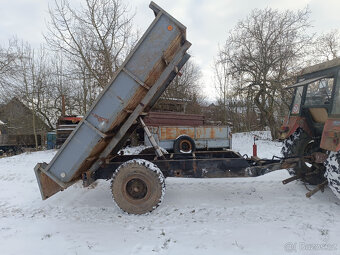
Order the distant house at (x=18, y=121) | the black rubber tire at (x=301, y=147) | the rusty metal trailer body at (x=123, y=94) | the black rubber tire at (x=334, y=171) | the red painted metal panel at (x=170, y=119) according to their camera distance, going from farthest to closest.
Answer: the distant house at (x=18, y=121) → the red painted metal panel at (x=170, y=119) → the black rubber tire at (x=301, y=147) → the black rubber tire at (x=334, y=171) → the rusty metal trailer body at (x=123, y=94)

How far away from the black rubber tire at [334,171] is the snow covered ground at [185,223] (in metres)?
0.41

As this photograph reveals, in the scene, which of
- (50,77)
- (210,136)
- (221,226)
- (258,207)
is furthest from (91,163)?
(50,77)

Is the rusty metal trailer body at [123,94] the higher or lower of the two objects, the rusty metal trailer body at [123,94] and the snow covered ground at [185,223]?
the higher

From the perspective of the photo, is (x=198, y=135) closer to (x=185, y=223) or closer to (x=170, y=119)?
(x=170, y=119)

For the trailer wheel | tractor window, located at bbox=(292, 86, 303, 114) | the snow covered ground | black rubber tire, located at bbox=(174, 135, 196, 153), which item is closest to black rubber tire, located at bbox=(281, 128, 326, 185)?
the snow covered ground

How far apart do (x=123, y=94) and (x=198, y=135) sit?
715 cm

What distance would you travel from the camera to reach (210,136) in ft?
33.1

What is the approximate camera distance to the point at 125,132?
348cm

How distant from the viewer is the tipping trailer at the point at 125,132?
3.21 meters

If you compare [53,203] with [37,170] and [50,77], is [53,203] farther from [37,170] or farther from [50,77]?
[50,77]

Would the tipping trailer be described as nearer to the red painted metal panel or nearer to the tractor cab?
the tractor cab

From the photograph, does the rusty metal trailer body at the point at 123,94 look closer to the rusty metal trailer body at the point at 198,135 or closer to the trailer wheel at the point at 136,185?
the trailer wheel at the point at 136,185

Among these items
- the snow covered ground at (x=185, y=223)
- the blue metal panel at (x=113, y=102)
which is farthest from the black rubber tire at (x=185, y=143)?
the blue metal panel at (x=113, y=102)

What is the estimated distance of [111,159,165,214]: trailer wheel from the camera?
3482 millimetres
